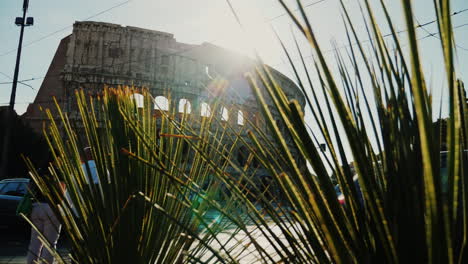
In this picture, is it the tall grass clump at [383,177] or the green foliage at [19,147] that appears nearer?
the tall grass clump at [383,177]

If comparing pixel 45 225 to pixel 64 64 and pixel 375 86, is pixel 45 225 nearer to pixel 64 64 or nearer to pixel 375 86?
pixel 375 86

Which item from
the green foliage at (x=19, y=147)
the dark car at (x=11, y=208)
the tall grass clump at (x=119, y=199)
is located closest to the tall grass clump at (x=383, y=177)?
the tall grass clump at (x=119, y=199)

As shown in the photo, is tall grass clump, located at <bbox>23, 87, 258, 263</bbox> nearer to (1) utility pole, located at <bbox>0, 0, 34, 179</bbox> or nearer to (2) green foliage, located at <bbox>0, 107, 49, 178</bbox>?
(1) utility pole, located at <bbox>0, 0, 34, 179</bbox>

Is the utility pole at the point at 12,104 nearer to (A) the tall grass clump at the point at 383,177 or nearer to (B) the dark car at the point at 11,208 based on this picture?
(B) the dark car at the point at 11,208

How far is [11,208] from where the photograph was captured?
20.2 feet

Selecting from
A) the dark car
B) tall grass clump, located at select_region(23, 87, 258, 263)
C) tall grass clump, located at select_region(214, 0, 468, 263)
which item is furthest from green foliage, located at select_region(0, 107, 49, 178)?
tall grass clump, located at select_region(214, 0, 468, 263)

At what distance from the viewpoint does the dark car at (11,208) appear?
6.07 metres

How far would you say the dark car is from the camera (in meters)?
6.07

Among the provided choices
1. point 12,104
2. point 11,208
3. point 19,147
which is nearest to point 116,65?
A: point 19,147

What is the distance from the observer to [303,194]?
1.27 feet

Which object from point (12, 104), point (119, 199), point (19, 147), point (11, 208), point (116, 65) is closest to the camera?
point (119, 199)

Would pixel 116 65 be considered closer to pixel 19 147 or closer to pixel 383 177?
pixel 19 147

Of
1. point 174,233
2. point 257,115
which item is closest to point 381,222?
point 257,115

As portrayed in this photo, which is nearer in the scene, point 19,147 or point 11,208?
point 11,208
